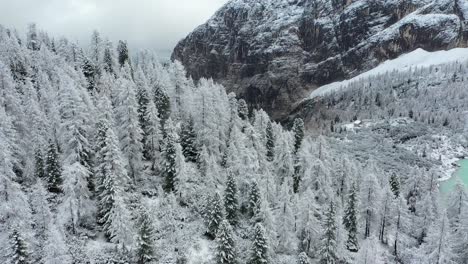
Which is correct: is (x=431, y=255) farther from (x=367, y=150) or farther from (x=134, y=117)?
(x=367, y=150)

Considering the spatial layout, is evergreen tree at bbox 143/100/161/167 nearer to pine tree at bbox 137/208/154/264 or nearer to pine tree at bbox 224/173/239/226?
pine tree at bbox 224/173/239/226

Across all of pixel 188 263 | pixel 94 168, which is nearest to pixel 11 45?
pixel 94 168

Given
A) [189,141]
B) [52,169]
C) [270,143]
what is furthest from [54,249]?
[270,143]

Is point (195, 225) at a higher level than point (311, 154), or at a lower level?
lower

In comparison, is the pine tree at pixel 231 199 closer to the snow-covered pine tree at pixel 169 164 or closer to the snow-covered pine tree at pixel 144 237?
the snow-covered pine tree at pixel 169 164

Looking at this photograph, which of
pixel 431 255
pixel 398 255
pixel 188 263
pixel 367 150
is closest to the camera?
pixel 188 263

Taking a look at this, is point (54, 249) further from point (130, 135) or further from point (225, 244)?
point (130, 135)
